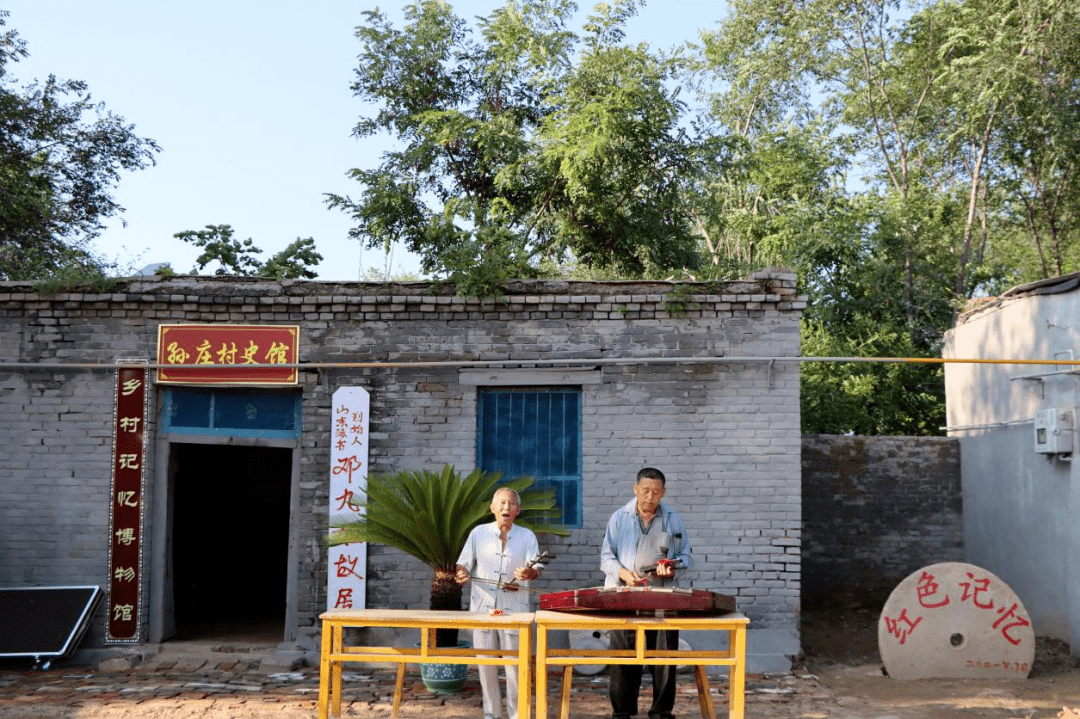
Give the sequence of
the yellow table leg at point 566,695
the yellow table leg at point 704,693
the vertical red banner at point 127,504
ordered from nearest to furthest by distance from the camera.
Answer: the yellow table leg at point 566,695, the yellow table leg at point 704,693, the vertical red banner at point 127,504

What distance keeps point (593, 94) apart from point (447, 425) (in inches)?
290

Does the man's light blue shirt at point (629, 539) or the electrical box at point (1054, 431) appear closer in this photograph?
the man's light blue shirt at point (629, 539)

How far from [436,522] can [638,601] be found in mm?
2447

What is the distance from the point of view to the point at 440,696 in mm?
8062

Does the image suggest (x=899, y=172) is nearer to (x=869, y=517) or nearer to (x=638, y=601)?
(x=869, y=517)

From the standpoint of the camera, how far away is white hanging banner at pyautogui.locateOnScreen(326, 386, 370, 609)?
9.20 meters

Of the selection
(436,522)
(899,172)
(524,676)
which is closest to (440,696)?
(436,522)

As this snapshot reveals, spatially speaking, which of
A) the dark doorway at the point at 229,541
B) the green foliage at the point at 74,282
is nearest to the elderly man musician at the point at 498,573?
the dark doorway at the point at 229,541

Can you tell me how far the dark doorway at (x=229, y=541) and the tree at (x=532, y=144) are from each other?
381 centimetres

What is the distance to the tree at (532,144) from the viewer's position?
1418cm

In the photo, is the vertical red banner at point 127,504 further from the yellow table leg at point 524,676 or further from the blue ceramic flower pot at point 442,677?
the yellow table leg at point 524,676

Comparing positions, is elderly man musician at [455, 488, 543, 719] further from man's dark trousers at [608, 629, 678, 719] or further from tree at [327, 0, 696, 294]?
tree at [327, 0, 696, 294]

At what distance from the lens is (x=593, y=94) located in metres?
15.1

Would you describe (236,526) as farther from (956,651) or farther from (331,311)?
(956,651)
